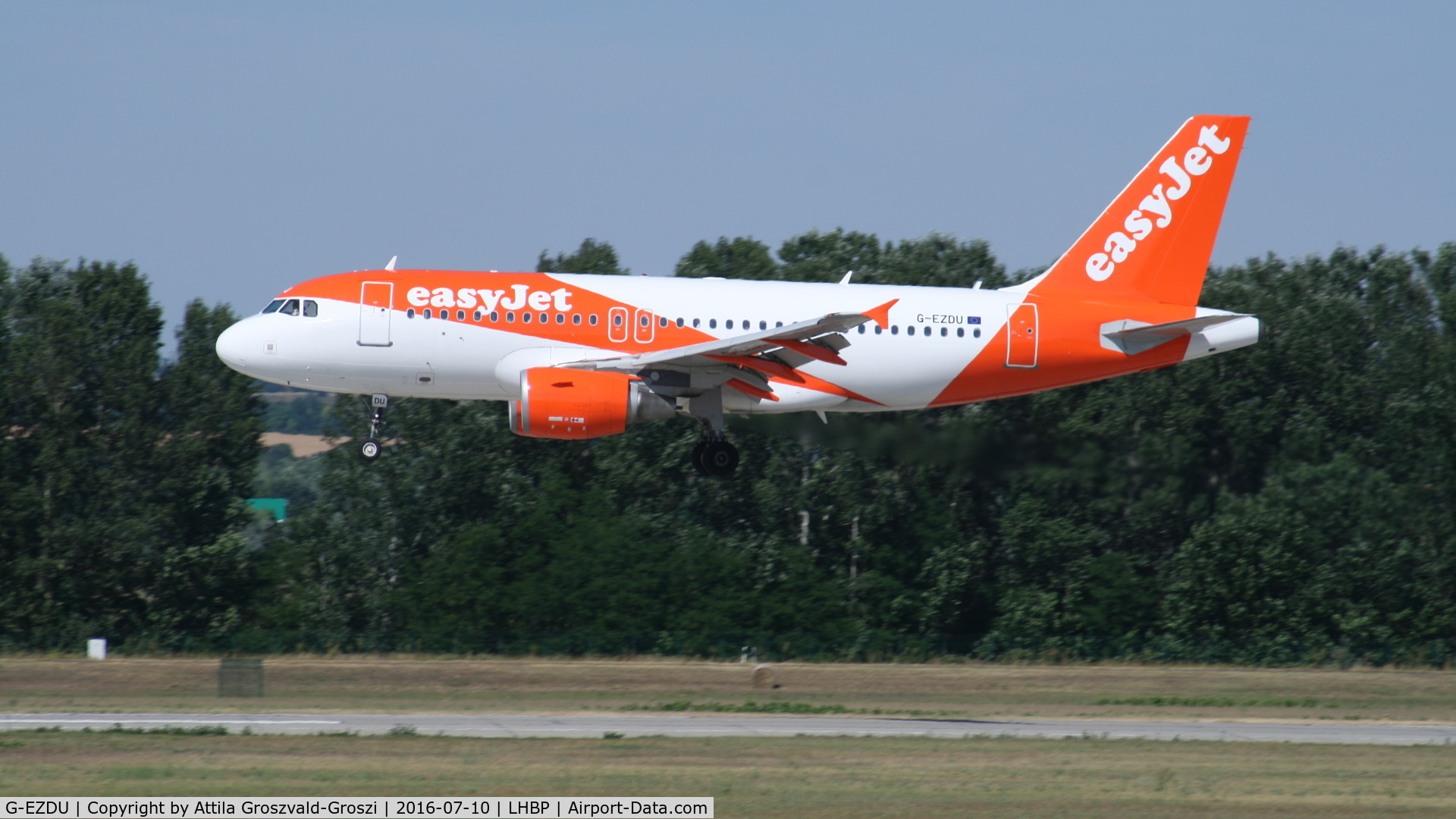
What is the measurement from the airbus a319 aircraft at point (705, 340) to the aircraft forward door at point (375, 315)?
0.10 feet

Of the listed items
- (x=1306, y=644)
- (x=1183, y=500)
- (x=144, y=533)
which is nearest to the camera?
(x=1183, y=500)

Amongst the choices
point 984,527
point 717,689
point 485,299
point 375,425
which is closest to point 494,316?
point 485,299

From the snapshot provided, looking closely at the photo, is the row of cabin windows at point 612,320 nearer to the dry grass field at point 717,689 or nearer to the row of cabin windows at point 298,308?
the row of cabin windows at point 298,308

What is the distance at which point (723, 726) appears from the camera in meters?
29.3

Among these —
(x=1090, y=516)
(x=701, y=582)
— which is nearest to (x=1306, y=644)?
(x=1090, y=516)

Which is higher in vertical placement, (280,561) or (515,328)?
(515,328)

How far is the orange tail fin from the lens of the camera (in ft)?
113

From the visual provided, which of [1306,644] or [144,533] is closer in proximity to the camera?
[1306,644]

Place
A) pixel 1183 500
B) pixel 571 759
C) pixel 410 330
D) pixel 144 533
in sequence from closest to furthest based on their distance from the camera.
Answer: pixel 571 759
pixel 410 330
pixel 1183 500
pixel 144 533

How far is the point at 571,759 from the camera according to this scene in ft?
76.4

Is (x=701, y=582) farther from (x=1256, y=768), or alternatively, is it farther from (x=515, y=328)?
(x=1256, y=768)

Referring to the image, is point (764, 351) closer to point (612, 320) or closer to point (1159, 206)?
point (612, 320)

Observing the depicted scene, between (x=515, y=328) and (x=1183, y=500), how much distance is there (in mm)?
23443

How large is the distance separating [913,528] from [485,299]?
93.7 ft
